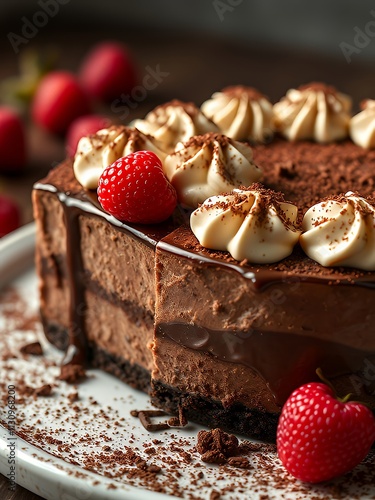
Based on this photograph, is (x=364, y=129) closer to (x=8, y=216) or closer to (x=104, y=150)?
(x=104, y=150)

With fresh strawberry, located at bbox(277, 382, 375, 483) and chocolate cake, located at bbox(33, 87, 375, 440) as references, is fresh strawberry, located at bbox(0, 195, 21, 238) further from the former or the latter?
fresh strawberry, located at bbox(277, 382, 375, 483)

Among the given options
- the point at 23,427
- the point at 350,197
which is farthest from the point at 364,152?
the point at 23,427

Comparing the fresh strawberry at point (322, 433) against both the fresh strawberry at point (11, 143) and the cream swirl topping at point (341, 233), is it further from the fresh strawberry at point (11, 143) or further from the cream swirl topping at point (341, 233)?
the fresh strawberry at point (11, 143)

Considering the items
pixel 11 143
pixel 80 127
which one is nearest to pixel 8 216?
pixel 11 143

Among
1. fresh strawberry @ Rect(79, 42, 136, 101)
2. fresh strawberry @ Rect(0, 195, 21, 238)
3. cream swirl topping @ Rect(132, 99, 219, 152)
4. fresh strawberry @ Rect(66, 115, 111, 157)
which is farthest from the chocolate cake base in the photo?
fresh strawberry @ Rect(79, 42, 136, 101)

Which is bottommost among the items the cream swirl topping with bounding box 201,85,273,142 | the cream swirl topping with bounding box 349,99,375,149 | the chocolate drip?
the chocolate drip

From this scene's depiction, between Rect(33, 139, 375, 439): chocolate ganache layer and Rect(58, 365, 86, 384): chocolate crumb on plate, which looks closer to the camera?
Rect(33, 139, 375, 439): chocolate ganache layer

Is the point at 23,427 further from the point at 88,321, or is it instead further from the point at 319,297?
the point at 319,297
